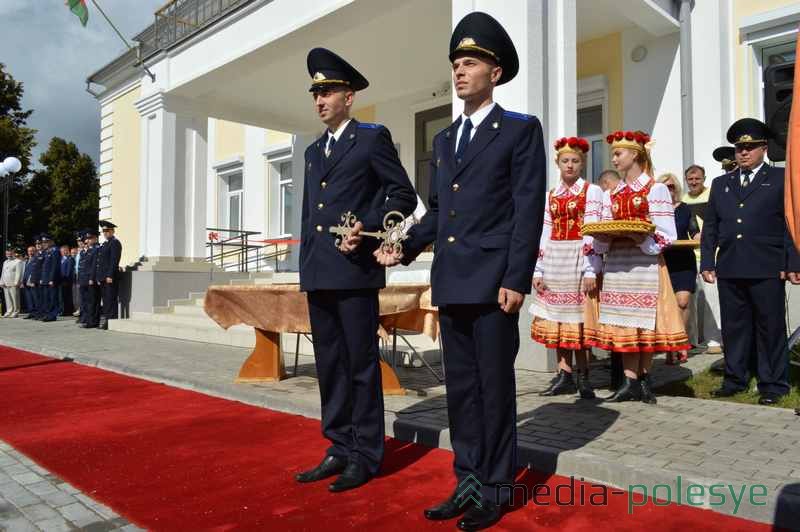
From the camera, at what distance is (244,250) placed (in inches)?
662

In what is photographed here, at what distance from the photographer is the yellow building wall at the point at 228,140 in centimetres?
1786

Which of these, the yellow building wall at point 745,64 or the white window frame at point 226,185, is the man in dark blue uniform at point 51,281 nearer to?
the white window frame at point 226,185

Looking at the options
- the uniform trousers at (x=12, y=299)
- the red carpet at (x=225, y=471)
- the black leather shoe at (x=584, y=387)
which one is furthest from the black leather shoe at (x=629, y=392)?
the uniform trousers at (x=12, y=299)

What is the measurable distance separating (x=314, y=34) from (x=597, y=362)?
6.20 m

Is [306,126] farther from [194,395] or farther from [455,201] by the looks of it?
[455,201]

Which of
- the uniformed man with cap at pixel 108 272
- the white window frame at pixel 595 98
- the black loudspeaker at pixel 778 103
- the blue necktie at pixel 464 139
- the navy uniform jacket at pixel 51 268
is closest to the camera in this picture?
the blue necktie at pixel 464 139

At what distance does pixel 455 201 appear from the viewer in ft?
9.23

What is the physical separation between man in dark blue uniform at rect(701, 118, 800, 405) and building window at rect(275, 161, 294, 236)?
1283 cm

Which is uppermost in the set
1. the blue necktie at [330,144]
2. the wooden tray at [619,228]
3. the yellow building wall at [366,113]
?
the yellow building wall at [366,113]

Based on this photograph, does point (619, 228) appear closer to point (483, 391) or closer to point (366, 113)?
point (483, 391)

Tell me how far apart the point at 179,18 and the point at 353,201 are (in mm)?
11761

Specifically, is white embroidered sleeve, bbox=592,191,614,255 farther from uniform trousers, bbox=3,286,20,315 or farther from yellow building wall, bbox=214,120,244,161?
uniform trousers, bbox=3,286,20,315

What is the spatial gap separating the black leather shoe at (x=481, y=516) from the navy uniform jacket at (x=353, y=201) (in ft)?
3.82

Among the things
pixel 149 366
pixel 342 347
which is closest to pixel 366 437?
pixel 342 347
